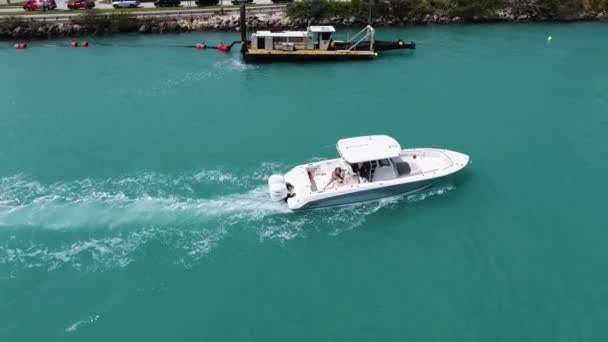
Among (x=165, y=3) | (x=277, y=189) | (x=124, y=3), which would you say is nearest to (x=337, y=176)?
(x=277, y=189)

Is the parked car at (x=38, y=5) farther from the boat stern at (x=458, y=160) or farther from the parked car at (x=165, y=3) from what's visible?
the boat stern at (x=458, y=160)

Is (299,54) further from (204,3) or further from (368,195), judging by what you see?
(368,195)

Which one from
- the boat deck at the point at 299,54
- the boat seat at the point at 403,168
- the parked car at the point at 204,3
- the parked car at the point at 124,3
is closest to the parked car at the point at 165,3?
the parked car at the point at 124,3

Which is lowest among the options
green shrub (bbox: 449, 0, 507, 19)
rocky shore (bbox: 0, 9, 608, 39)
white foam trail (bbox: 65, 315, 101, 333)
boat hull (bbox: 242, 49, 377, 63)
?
white foam trail (bbox: 65, 315, 101, 333)

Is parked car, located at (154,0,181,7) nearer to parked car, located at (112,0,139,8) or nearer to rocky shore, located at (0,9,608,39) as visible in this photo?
parked car, located at (112,0,139,8)

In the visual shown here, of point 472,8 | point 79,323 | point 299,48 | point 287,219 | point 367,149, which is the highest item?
point 472,8

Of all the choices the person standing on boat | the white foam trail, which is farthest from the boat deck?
the white foam trail

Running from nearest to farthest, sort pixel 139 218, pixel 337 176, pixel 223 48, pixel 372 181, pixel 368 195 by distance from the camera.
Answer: pixel 139 218
pixel 368 195
pixel 372 181
pixel 337 176
pixel 223 48
